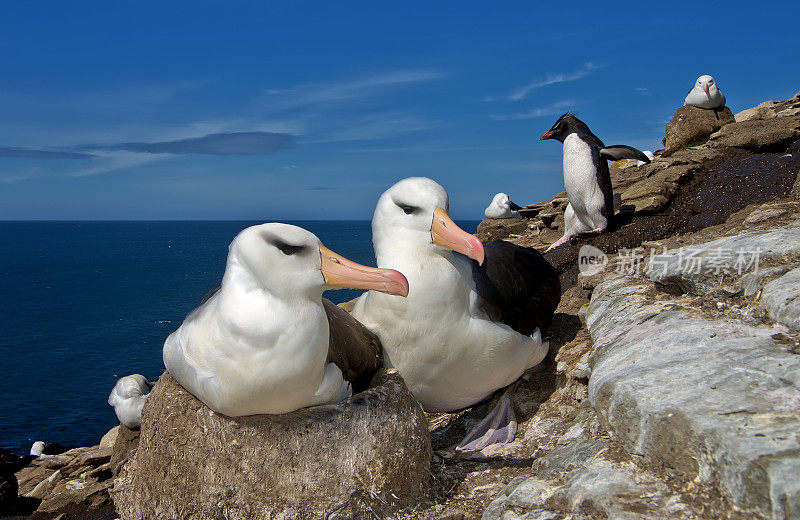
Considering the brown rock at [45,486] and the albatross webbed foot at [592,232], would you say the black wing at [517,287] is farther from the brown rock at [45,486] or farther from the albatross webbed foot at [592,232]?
the brown rock at [45,486]

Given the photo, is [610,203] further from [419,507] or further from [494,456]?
[419,507]

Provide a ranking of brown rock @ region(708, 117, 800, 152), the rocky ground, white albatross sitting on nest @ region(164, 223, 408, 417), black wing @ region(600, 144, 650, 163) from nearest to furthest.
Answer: the rocky ground < white albatross sitting on nest @ region(164, 223, 408, 417) < black wing @ region(600, 144, 650, 163) < brown rock @ region(708, 117, 800, 152)

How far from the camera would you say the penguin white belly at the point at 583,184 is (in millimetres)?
8945

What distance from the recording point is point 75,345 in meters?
31.1

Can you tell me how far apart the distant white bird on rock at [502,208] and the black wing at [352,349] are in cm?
1481

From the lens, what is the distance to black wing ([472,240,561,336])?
4.76m

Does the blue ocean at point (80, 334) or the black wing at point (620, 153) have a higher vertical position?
the black wing at point (620, 153)

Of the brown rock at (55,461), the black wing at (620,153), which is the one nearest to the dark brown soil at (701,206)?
the black wing at (620,153)

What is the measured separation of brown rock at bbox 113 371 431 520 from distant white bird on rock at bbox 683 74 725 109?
13501 mm

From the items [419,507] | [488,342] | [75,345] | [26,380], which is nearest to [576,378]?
[488,342]

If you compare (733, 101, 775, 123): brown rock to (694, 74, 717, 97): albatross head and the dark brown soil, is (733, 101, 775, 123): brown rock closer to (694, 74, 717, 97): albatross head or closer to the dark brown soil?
(694, 74, 717, 97): albatross head

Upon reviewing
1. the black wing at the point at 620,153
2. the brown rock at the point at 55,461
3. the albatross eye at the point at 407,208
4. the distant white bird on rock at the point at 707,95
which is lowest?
the brown rock at the point at 55,461

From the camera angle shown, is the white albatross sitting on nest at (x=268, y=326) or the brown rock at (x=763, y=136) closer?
the white albatross sitting on nest at (x=268, y=326)

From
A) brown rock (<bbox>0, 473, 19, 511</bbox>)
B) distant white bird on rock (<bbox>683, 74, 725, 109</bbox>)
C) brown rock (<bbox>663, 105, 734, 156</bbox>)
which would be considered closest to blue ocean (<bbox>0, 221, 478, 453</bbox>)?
brown rock (<bbox>0, 473, 19, 511</bbox>)
